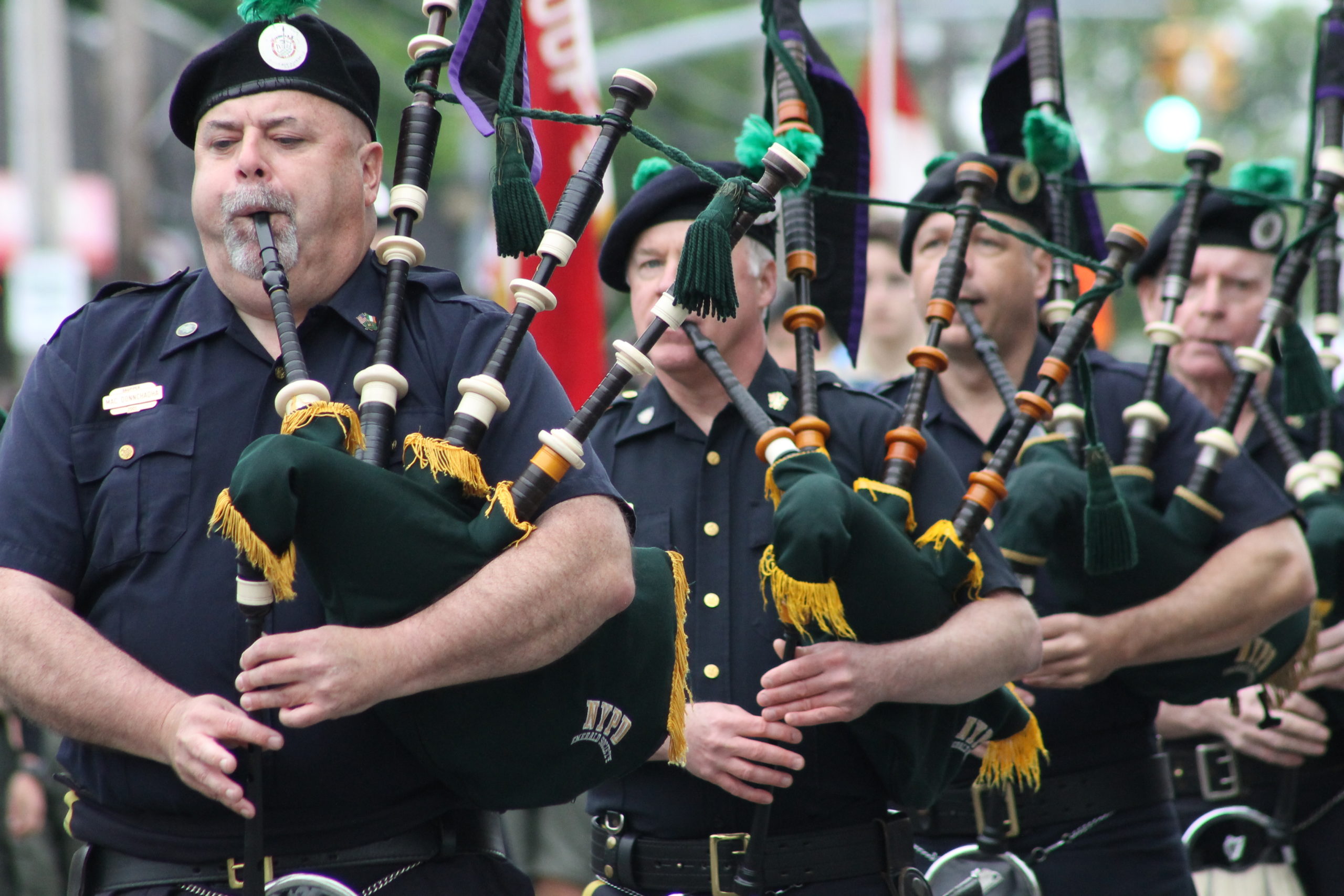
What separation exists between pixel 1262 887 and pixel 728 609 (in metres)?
2.03

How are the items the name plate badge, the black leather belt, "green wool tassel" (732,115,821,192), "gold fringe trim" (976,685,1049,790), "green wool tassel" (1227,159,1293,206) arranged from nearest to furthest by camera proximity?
the name plate badge → "green wool tassel" (732,115,821,192) → "gold fringe trim" (976,685,1049,790) → the black leather belt → "green wool tassel" (1227,159,1293,206)

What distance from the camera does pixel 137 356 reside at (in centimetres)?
275

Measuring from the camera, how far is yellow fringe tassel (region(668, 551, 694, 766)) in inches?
108

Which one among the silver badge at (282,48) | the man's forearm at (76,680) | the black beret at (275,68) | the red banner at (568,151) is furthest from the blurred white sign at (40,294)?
the man's forearm at (76,680)

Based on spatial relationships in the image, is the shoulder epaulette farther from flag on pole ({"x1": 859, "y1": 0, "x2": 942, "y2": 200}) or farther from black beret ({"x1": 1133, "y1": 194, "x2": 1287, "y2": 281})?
flag on pole ({"x1": 859, "y1": 0, "x2": 942, "y2": 200})

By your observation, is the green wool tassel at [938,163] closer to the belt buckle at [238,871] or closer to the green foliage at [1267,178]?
the green foliage at [1267,178]

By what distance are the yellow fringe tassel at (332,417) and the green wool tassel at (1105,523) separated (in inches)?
63.5

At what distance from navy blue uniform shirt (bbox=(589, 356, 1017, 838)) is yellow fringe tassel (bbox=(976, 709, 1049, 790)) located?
31 cm

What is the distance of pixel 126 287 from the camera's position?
9.48 feet

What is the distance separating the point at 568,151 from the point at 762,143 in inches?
93.0

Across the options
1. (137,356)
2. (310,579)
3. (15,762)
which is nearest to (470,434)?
(310,579)

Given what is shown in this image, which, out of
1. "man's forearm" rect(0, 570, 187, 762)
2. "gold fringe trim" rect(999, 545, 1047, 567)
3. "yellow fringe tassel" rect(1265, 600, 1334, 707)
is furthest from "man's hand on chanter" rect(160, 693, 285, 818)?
"yellow fringe tassel" rect(1265, 600, 1334, 707)

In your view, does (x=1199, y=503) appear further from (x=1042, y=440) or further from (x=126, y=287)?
(x=126, y=287)

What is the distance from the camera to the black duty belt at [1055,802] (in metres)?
3.69
